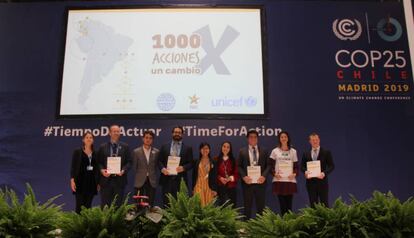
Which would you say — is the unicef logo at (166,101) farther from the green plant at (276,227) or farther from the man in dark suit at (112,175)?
the green plant at (276,227)

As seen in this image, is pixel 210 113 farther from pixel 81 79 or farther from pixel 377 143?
pixel 377 143

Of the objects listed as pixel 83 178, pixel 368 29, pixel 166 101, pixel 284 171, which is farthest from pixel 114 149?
pixel 368 29

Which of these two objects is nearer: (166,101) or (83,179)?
(83,179)

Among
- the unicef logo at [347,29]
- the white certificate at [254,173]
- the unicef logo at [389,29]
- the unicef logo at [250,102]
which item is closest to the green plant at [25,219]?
the white certificate at [254,173]

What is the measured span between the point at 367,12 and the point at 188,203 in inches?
227

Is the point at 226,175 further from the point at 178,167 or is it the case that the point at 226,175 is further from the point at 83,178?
the point at 83,178

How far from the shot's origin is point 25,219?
2617mm

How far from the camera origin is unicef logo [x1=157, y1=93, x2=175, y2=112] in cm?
668

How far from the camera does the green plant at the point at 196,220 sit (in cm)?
256

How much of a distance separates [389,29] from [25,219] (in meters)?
6.39

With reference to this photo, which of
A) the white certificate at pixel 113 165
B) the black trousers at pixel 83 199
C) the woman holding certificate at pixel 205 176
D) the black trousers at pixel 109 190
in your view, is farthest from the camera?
the woman holding certificate at pixel 205 176

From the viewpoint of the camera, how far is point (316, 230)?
2.70 meters

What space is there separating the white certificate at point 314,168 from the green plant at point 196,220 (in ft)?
9.40

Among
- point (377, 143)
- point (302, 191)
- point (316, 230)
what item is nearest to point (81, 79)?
point (302, 191)
